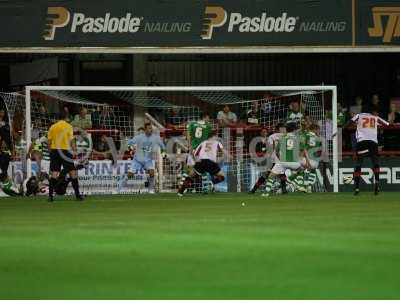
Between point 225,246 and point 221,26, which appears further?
point 221,26

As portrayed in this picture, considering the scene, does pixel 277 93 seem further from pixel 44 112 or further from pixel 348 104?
pixel 44 112

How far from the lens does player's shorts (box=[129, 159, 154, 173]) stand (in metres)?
29.2

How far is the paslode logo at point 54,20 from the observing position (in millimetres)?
29844

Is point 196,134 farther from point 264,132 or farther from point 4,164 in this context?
point 4,164

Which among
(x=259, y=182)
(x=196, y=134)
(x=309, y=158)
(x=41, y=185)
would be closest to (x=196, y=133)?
(x=196, y=134)

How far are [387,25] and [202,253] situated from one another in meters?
19.3

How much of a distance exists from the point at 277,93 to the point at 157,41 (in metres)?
4.26

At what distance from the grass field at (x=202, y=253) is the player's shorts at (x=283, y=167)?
654cm

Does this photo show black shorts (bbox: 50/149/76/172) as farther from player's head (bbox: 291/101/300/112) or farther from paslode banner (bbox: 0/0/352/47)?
player's head (bbox: 291/101/300/112)

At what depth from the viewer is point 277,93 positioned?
31906 mm

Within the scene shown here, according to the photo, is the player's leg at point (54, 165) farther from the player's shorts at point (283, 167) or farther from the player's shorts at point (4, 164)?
the player's shorts at point (283, 167)

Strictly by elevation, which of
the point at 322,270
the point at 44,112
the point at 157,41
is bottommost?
the point at 322,270

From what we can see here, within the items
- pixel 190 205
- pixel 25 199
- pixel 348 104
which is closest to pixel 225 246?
pixel 190 205

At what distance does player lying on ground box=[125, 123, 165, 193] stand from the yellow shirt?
A: 455 centimetres
